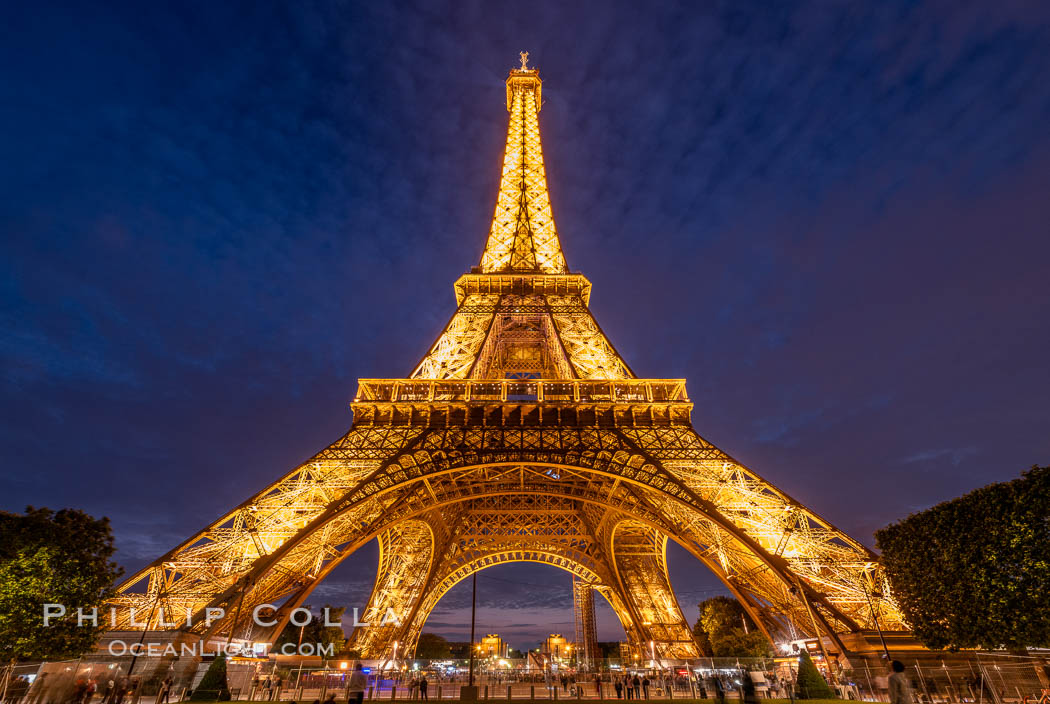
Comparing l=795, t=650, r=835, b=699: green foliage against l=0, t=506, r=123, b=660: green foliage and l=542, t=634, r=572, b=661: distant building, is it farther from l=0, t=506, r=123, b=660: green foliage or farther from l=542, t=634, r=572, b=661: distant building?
l=542, t=634, r=572, b=661: distant building

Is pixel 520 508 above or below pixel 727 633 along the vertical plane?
above

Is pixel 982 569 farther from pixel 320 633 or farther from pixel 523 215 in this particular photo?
pixel 320 633

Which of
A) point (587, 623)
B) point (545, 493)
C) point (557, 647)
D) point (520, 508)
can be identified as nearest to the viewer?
point (545, 493)

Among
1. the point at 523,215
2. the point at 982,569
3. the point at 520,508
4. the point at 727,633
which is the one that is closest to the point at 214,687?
the point at 982,569

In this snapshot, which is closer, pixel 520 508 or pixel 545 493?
pixel 545 493

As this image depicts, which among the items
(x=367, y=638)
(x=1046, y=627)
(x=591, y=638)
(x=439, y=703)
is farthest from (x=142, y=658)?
(x=591, y=638)

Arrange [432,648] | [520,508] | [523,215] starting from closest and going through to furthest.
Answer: [520,508] → [523,215] → [432,648]

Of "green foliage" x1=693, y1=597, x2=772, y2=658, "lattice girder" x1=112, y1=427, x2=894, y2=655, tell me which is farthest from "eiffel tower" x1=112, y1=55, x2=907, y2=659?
"green foliage" x1=693, y1=597, x2=772, y2=658

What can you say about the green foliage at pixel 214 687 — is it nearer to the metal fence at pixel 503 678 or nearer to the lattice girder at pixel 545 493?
the metal fence at pixel 503 678
